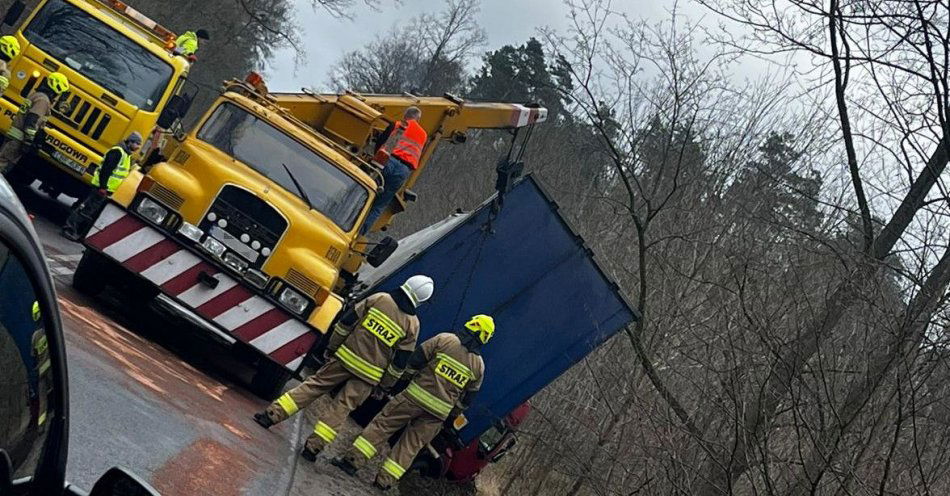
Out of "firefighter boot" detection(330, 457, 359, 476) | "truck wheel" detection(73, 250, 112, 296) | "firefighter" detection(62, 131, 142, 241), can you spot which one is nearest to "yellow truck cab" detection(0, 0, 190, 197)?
"firefighter" detection(62, 131, 142, 241)

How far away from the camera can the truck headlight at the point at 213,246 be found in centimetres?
1115

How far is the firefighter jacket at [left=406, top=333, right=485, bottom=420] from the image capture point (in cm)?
1071

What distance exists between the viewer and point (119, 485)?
8.96 feet

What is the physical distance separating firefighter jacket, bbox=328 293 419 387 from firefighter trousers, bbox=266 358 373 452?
10 cm

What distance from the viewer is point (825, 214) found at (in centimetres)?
862

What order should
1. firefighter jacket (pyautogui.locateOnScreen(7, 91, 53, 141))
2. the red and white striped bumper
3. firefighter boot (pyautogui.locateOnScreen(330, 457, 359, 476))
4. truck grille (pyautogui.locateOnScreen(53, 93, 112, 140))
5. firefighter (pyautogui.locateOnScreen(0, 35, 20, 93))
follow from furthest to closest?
truck grille (pyautogui.locateOnScreen(53, 93, 112, 140)), firefighter jacket (pyautogui.locateOnScreen(7, 91, 53, 141)), firefighter (pyautogui.locateOnScreen(0, 35, 20, 93)), the red and white striped bumper, firefighter boot (pyautogui.locateOnScreen(330, 457, 359, 476))

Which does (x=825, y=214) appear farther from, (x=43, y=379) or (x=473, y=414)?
(x=43, y=379)

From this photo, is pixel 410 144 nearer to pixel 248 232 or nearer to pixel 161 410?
pixel 248 232

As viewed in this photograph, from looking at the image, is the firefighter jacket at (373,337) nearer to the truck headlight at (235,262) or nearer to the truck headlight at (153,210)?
the truck headlight at (235,262)

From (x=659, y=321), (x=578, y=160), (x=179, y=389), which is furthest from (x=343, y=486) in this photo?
(x=578, y=160)

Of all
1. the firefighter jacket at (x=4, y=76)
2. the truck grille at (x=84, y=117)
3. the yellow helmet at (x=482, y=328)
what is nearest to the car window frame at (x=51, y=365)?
the yellow helmet at (x=482, y=328)

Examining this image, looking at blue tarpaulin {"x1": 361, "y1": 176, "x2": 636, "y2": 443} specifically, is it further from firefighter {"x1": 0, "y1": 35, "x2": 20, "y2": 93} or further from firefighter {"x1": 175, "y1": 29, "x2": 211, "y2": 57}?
firefighter {"x1": 175, "y1": 29, "x2": 211, "y2": 57}

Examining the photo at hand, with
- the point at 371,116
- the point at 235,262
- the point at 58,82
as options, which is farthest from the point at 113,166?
the point at 235,262

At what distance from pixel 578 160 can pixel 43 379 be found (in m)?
34.6
